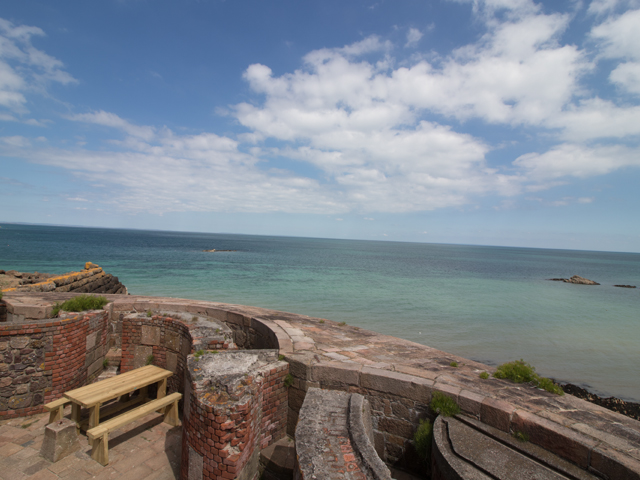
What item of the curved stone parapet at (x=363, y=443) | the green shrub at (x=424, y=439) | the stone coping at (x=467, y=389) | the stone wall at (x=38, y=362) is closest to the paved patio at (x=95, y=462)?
the stone wall at (x=38, y=362)

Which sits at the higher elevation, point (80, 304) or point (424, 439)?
point (80, 304)

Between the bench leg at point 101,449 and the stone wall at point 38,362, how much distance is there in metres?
1.87

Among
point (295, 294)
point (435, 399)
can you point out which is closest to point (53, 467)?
point (435, 399)

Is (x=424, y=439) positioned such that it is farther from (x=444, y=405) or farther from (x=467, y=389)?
(x=467, y=389)

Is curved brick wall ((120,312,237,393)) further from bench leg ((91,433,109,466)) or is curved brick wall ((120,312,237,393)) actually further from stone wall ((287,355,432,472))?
stone wall ((287,355,432,472))

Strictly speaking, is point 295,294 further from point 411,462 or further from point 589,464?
point 589,464

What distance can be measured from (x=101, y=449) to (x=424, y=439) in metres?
4.58

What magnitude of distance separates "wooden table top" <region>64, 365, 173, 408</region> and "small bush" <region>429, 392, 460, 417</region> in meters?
4.73

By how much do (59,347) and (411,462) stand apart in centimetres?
627

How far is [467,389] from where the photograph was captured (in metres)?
4.19

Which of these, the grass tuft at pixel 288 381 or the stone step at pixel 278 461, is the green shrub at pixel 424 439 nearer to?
the stone step at pixel 278 461

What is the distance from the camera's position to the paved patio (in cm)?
434

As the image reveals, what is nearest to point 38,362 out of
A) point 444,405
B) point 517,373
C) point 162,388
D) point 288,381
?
point 162,388

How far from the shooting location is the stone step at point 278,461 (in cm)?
405
